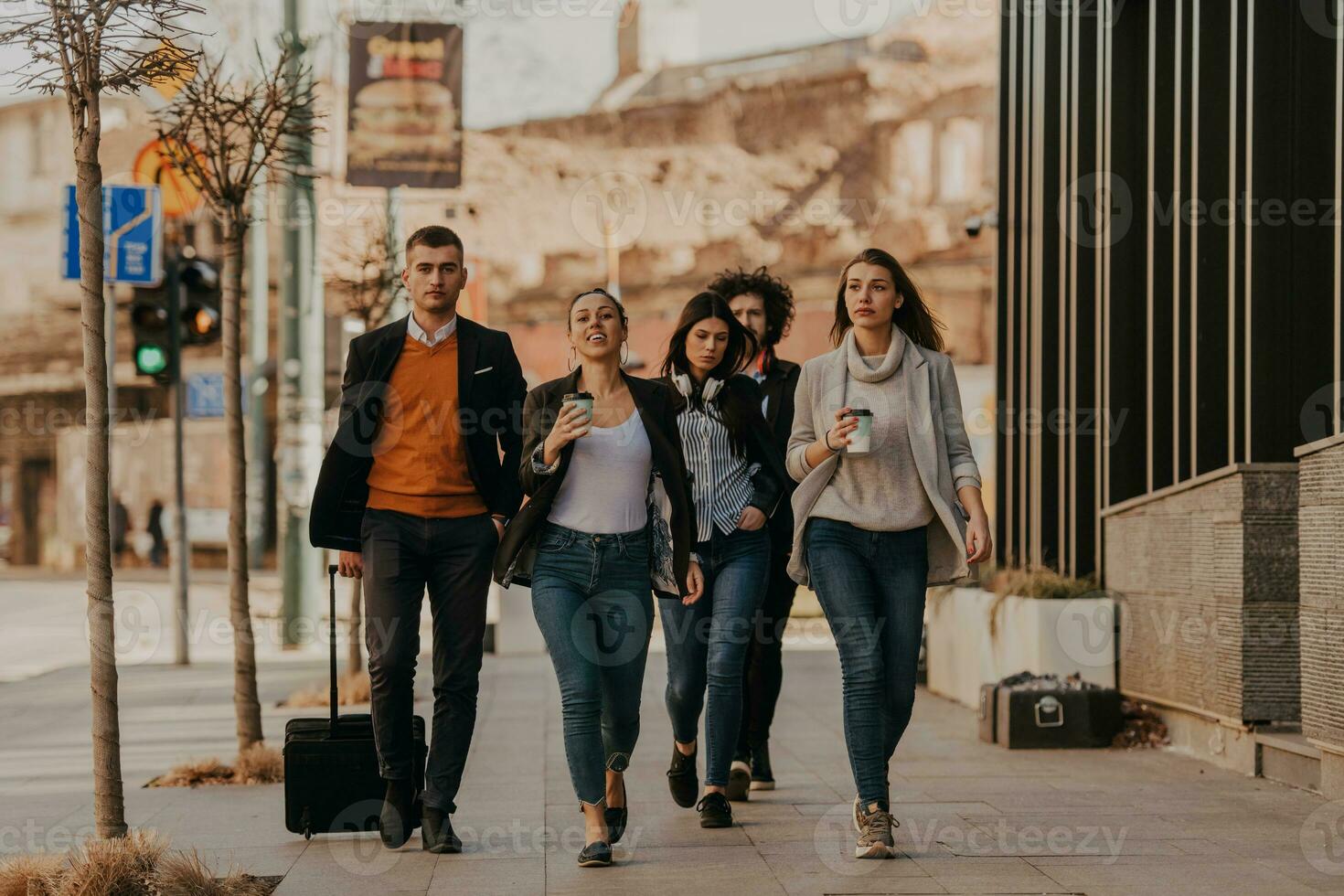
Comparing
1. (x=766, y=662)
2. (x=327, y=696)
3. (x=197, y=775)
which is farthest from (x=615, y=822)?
(x=327, y=696)

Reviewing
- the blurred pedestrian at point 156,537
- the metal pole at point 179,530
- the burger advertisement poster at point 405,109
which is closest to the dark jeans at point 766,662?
the burger advertisement poster at point 405,109

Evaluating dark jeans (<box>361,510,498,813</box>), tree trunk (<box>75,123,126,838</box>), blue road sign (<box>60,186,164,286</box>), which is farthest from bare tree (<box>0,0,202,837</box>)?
blue road sign (<box>60,186,164,286</box>)

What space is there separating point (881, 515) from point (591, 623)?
105 cm

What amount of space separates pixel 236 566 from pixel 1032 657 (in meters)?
4.47

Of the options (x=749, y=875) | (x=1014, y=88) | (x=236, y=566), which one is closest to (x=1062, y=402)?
(x=1014, y=88)

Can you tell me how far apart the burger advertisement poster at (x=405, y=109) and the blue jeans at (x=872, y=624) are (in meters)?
8.05

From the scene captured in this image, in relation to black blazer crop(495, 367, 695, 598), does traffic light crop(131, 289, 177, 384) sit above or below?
above

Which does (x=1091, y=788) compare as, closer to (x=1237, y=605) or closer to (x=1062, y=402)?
(x=1237, y=605)

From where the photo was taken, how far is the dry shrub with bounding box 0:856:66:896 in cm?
498

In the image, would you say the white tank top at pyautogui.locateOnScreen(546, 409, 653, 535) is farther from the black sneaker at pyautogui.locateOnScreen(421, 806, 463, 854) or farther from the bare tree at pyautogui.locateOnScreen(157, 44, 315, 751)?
the bare tree at pyautogui.locateOnScreen(157, 44, 315, 751)

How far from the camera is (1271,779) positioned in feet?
25.7

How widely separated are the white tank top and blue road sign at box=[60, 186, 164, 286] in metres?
8.08

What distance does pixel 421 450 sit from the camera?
603 cm

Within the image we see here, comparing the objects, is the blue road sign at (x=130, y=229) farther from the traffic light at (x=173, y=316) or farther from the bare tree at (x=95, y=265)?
the bare tree at (x=95, y=265)
